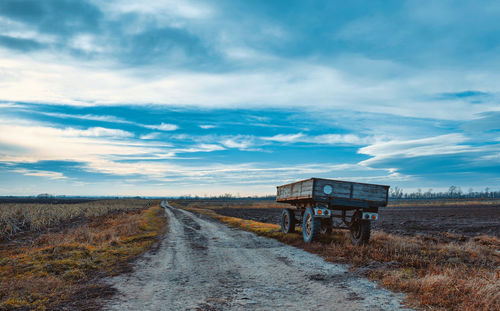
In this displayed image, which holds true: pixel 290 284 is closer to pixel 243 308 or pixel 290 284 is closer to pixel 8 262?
pixel 243 308

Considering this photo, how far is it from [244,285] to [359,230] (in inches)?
304

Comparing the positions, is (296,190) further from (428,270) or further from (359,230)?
Answer: (428,270)

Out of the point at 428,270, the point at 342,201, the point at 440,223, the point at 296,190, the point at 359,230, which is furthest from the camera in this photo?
the point at 440,223

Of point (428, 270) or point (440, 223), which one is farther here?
point (440, 223)

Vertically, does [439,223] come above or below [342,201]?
below

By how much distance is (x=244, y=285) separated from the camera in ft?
25.9

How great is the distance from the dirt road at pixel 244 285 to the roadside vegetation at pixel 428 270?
0.53m

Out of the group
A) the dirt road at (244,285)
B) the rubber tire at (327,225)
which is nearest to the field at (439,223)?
the rubber tire at (327,225)

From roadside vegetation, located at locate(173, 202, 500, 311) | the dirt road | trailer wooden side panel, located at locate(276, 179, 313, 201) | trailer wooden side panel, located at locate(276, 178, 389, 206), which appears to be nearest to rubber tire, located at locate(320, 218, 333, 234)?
roadside vegetation, located at locate(173, 202, 500, 311)

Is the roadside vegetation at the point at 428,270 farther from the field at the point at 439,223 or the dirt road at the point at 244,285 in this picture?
the field at the point at 439,223

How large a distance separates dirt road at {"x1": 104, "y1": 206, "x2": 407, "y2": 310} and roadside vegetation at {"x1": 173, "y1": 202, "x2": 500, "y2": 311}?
53 centimetres

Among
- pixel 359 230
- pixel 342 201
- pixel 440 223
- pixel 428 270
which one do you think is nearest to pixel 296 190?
pixel 342 201

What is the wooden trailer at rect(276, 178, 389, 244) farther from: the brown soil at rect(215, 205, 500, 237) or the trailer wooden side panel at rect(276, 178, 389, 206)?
the brown soil at rect(215, 205, 500, 237)

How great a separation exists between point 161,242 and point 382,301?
1225cm
